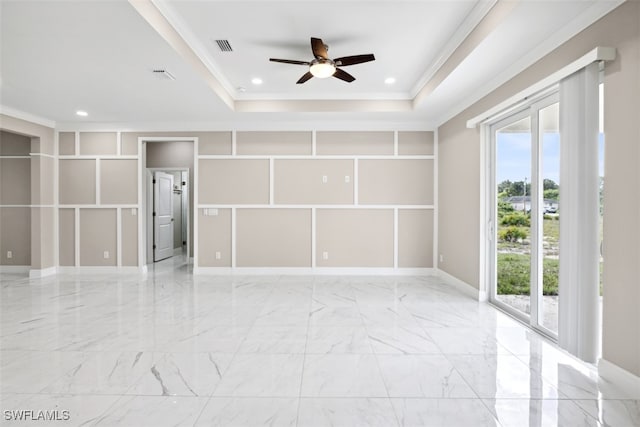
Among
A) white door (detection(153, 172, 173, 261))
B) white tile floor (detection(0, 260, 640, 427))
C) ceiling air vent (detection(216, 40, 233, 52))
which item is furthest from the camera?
white door (detection(153, 172, 173, 261))

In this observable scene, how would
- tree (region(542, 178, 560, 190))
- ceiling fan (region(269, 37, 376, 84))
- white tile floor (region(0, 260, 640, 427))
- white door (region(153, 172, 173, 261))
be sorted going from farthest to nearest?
1. white door (region(153, 172, 173, 261))
2. ceiling fan (region(269, 37, 376, 84))
3. tree (region(542, 178, 560, 190))
4. white tile floor (region(0, 260, 640, 427))

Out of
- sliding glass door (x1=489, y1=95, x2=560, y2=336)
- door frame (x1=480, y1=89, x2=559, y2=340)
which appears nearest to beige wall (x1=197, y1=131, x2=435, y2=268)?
door frame (x1=480, y1=89, x2=559, y2=340)

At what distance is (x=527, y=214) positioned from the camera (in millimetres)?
3258

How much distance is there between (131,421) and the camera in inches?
67.1

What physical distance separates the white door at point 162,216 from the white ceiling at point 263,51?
2393mm

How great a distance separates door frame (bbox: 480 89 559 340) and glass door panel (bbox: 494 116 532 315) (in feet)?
0.17

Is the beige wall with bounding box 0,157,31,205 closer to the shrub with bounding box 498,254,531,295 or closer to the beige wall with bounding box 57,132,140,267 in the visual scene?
the beige wall with bounding box 57,132,140,267

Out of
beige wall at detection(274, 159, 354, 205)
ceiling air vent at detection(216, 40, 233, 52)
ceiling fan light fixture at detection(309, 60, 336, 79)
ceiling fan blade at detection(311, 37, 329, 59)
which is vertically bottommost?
beige wall at detection(274, 159, 354, 205)

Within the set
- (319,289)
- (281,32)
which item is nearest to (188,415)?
(319,289)

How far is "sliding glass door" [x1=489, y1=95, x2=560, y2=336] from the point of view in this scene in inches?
114

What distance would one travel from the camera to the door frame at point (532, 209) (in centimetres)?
300

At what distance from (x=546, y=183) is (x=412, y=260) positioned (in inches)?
114

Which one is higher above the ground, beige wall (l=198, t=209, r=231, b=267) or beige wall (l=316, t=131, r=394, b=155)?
beige wall (l=316, t=131, r=394, b=155)

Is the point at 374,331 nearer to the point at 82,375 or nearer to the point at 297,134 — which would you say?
the point at 82,375
